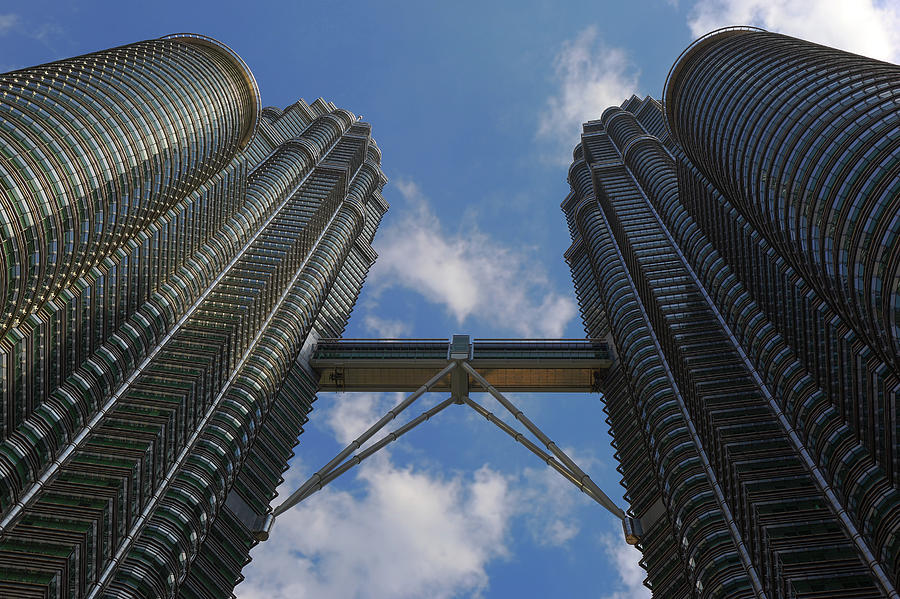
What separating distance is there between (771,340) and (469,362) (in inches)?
1894

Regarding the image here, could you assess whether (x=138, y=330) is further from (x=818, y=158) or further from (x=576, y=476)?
(x=818, y=158)

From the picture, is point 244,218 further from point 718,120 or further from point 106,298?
point 718,120

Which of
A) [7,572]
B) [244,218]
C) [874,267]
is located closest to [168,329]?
[244,218]

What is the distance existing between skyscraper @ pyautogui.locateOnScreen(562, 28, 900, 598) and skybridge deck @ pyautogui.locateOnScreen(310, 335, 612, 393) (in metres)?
7.72

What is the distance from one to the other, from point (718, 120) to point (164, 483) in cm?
6285

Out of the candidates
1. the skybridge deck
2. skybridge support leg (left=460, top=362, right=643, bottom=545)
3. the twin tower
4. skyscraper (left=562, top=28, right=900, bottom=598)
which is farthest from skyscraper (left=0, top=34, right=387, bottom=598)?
skyscraper (left=562, top=28, right=900, bottom=598)

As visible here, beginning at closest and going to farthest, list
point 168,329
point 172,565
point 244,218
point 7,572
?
point 7,572 → point 172,565 → point 168,329 → point 244,218

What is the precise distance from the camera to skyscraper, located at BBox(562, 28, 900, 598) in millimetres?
54750

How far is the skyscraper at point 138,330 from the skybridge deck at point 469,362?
5.89 metres

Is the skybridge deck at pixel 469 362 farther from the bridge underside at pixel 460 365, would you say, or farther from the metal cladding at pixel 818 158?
the metal cladding at pixel 818 158

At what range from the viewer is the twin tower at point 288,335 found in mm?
58844

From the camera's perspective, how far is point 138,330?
88625 mm

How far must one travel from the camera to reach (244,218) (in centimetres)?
12525

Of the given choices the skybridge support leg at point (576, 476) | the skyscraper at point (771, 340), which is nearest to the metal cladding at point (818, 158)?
the skyscraper at point (771, 340)
